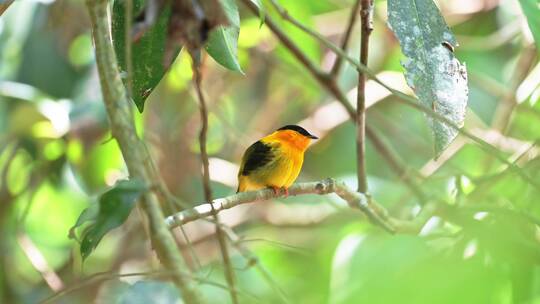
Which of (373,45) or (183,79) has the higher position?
(183,79)

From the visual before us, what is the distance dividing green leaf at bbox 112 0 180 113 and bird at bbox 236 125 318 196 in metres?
1.74

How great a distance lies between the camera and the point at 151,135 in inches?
180

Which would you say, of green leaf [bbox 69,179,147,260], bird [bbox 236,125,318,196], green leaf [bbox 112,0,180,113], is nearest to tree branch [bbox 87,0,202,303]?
green leaf [bbox 69,179,147,260]

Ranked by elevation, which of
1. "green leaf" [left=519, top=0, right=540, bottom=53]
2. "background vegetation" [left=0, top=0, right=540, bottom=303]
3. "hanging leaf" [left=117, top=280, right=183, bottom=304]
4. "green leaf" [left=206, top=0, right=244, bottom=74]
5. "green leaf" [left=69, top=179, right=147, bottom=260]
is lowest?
"background vegetation" [left=0, top=0, right=540, bottom=303]

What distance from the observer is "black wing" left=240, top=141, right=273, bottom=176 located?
3.84 metres

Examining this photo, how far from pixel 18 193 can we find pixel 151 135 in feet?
3.07

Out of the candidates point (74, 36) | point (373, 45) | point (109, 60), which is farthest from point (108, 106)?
point (373, 45)

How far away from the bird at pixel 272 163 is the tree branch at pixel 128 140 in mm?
2297

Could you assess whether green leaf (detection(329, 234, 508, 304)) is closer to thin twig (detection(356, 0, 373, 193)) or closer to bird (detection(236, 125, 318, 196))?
thin twig (detection(356, 0, 373, 193))

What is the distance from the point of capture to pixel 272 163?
3.82 metres

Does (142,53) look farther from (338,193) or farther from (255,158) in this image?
(255,158)

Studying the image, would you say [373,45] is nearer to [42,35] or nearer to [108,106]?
[42,35]

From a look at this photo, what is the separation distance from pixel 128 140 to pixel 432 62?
98 centimetres

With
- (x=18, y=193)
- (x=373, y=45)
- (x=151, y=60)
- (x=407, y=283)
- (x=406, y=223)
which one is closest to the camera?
(x=407, y=283)
